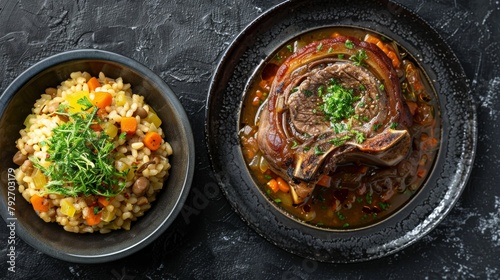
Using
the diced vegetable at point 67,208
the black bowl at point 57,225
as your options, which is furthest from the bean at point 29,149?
the diced vegetable at point 67,208

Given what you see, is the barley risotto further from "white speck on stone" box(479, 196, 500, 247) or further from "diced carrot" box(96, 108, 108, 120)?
"white speck on stone" box(479, 196, 500, 247)

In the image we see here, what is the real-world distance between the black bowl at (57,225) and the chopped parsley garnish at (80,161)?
13.5 inches

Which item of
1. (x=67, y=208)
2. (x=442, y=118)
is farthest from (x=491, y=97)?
(x=67, y=208)

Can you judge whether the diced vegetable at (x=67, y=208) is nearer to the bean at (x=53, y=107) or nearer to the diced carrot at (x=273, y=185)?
the bean at (x=53, y=107)

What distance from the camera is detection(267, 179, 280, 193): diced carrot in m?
4.53

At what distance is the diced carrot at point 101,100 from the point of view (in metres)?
4.12

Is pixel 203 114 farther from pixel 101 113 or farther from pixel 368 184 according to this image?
pixel 368 184

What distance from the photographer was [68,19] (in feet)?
15.5

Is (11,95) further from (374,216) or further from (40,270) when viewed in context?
(374,216)

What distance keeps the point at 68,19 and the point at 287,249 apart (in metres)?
2.60

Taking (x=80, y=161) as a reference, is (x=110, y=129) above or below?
above

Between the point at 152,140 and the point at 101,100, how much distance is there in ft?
1.53

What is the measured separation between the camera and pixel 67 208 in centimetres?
406

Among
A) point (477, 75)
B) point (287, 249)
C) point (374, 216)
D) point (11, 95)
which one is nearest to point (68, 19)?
point (11, 95)
